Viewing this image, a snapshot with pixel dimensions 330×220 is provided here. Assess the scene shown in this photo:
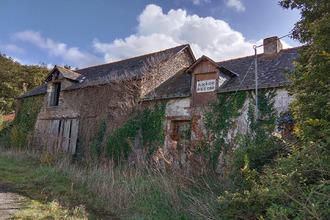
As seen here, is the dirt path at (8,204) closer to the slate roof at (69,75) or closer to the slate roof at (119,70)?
the slate roof at (119,70)

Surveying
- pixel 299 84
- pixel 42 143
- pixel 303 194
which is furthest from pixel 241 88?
pixel 42 143

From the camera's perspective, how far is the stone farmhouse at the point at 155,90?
31.3 feet

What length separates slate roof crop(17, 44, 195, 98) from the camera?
1194 cm

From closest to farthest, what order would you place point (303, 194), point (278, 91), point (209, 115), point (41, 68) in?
point (303, 194)
point (278, 91)
point (209, 115)
point (41, 68)

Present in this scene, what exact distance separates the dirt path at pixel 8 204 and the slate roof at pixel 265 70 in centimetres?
721

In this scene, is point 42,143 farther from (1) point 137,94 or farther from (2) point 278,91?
(2) point 278,91

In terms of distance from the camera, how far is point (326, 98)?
3283 mm

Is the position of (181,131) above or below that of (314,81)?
below

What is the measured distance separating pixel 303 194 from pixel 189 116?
710 centimetres

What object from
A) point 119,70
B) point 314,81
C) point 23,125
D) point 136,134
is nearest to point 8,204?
point 136,134

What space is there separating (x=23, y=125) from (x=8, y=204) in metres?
12.6

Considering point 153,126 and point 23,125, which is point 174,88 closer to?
point 153,126

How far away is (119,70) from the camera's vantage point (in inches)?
548

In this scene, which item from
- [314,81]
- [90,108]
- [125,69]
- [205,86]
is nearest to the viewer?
[314,81]
